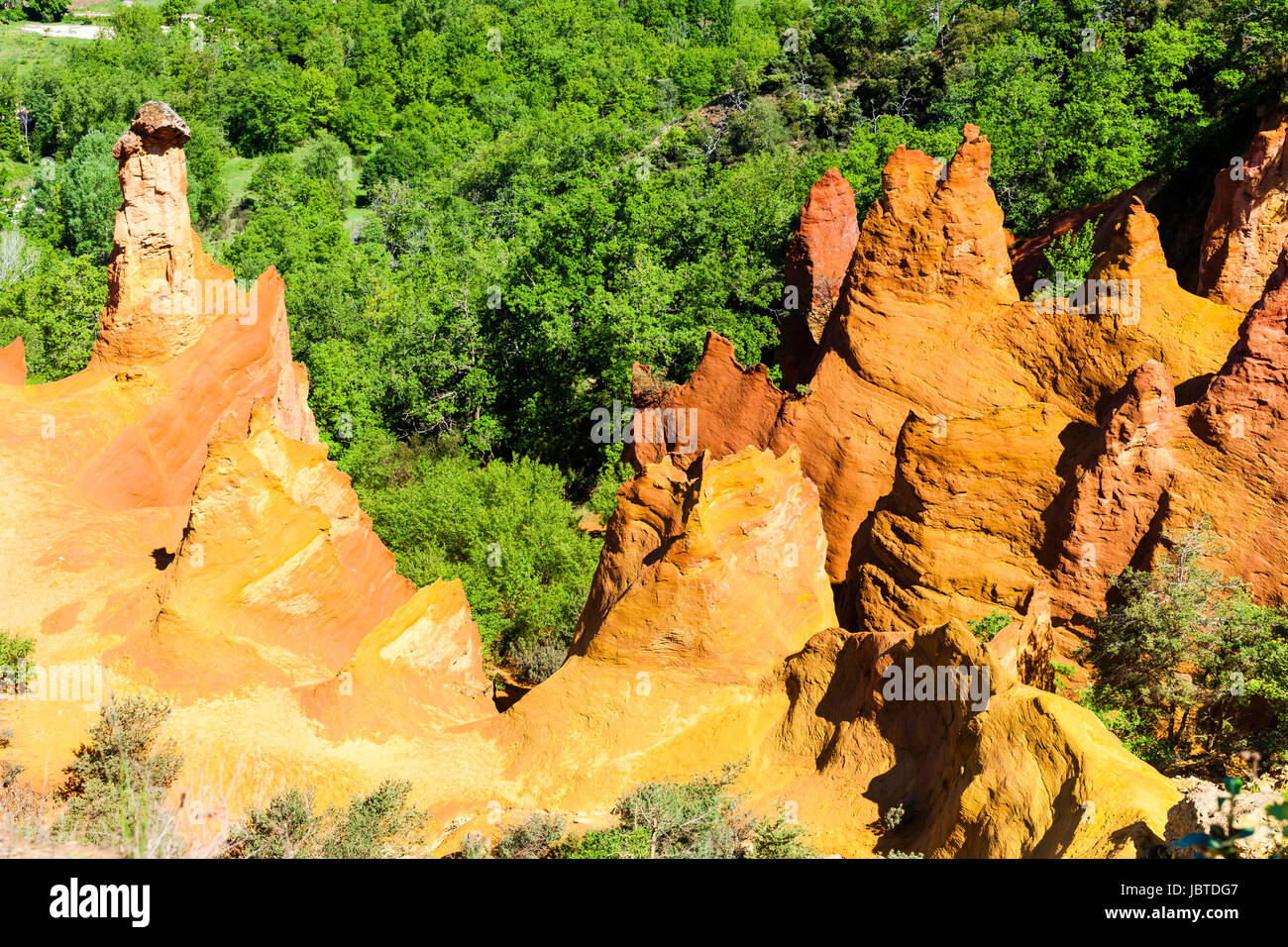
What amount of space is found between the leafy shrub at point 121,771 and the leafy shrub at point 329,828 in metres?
1.07

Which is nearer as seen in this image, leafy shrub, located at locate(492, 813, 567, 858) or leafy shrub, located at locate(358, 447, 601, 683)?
leafy shrub, located at locate(492, 813, 567, 858)

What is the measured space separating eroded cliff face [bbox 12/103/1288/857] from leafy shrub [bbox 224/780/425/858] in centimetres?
68

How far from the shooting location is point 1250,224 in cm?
2709

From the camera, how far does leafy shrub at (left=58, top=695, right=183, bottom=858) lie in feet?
41.0

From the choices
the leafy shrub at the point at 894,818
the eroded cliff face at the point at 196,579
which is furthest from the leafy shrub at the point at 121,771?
the leafy shrub at the point at 894,818

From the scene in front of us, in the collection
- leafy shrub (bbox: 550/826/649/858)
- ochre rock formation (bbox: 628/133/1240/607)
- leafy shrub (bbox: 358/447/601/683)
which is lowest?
leafy shrub (bbox: 358/447/601/683)

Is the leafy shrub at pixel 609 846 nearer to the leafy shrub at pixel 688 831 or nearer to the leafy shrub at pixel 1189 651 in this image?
the leafy shrub at pixel 688 831

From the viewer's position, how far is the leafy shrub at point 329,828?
41.8ft

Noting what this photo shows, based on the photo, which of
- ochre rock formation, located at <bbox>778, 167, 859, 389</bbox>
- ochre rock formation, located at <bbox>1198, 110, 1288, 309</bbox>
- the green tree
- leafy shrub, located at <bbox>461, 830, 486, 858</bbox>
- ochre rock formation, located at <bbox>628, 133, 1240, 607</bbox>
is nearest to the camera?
leafy shrub, located at <bbox>461, 830, 486, 858</bbox>

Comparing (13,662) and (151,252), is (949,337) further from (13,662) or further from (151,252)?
(13,662)

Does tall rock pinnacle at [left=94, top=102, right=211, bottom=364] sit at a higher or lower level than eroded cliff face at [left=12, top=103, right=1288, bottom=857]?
higher

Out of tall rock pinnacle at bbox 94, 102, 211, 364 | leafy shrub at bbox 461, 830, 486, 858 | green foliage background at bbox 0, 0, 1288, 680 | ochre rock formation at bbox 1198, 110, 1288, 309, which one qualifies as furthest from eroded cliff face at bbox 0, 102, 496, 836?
ochre rock formation at bbox 1198, 110, 1288, 309

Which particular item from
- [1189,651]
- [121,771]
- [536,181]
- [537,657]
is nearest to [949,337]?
[1189,651]

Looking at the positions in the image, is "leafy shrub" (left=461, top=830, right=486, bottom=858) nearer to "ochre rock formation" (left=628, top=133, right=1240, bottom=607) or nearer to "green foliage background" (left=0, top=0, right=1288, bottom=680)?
"ochre rock formation" (left=628, top=133, right=1240, bottom=607)
